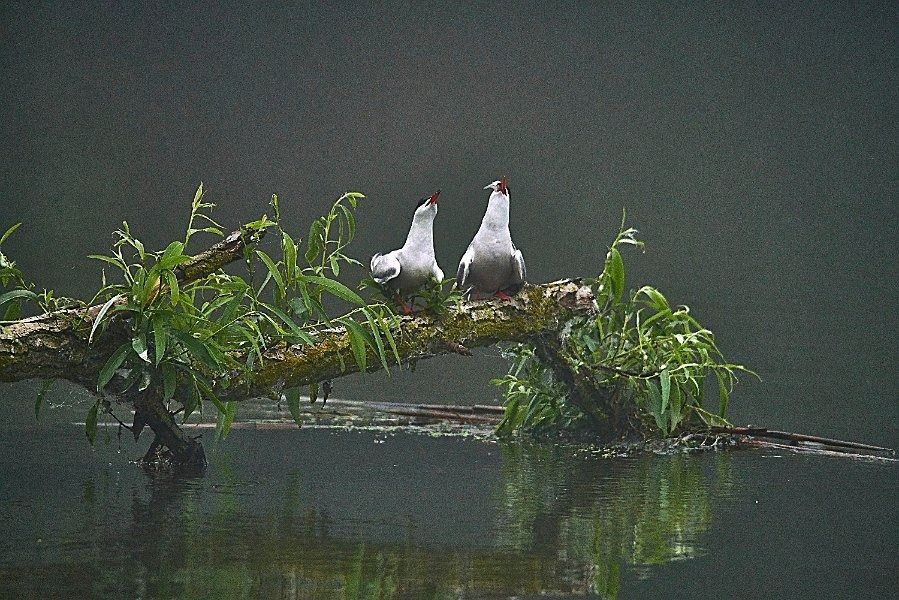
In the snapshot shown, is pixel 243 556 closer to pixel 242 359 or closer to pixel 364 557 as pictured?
pixel 364 557

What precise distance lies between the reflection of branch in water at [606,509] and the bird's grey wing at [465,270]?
22.3 inches

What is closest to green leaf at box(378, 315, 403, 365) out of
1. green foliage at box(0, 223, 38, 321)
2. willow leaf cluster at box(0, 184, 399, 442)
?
willow leaf cluster at box(0, 184, 399, 442)

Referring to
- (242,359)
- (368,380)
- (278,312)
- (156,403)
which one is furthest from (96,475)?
(368,380)

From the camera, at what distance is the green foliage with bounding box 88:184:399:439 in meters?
2.65

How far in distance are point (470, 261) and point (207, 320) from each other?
0.97 meters

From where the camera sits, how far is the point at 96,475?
9.80ft

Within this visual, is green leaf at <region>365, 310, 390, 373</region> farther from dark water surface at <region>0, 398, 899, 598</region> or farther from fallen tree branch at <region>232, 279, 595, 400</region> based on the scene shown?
dark water surface at <region>0, 398, 899, 598</region>

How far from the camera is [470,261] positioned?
3.48 meters

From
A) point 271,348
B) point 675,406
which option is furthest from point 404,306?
point 675,406

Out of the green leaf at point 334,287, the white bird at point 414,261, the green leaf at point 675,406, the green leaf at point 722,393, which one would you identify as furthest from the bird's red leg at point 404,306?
the green leaf at point 722,393

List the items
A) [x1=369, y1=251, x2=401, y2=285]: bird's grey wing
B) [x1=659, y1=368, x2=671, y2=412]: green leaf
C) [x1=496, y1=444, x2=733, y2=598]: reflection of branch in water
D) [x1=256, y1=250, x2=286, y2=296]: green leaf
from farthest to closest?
[x1=659, y1=368, x2=671, y2=412]: green leaf < [x1=369, y1=251, x2=401, y2=285]: bird's grey wing < [x1=256, y1=250, x2=286, y2=296]: green leaf < [x1=496, y1=444, x2=733, y2=598]: reflection of branch in water

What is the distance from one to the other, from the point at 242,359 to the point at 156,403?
0.26 metres

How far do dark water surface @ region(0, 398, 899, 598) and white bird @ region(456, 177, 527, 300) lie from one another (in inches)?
21.8

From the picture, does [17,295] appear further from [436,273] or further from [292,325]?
[436,273]
